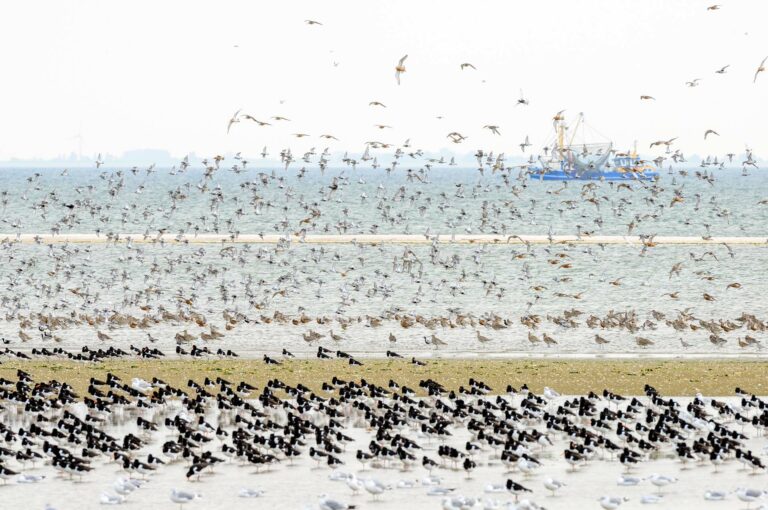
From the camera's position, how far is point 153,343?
55500mm

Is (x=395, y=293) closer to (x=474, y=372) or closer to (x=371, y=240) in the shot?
(x=371, y=240)

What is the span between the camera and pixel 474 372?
44375mm

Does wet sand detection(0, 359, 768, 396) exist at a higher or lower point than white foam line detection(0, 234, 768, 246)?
lower

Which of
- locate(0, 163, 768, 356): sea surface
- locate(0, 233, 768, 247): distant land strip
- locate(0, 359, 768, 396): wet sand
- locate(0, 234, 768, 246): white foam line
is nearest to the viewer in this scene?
locate(0, 359, 768, 396): wet sand

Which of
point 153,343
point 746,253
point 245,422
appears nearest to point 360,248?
point 746,253

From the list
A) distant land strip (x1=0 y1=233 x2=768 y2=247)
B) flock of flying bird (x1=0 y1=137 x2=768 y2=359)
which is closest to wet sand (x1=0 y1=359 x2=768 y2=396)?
flock of flying bird (x1=0 y1=137 x2=768 y2=359)

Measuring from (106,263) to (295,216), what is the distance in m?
83.1

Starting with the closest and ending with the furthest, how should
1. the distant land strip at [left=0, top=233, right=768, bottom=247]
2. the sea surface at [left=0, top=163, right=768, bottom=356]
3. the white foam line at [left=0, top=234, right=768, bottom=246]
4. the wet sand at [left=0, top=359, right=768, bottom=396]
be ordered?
the wet sand at [left=0, top=359, right=768, bottom=396] → the sea surface at [left=0, top=163, right=768, bottom=356] → the distant land strip at [left=0, top=233, right=768, bottom=247] → the white foam line at [left=0, top=234, right=768, bottom=246]

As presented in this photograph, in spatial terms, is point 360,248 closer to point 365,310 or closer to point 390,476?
point 365,310

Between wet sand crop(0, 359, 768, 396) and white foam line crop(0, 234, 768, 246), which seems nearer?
wet sand crop(0, 359, 768, 396)

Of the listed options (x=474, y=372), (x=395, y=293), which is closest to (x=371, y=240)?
(x=395, y=293)

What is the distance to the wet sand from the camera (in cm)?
4153

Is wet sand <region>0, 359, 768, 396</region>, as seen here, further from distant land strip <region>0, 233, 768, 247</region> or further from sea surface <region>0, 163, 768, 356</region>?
distant land strip <region>0, 233, 768, 247</region>

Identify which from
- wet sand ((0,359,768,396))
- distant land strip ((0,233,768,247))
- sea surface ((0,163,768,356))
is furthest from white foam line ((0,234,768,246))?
→ wet sand ((0,359,768,396))
